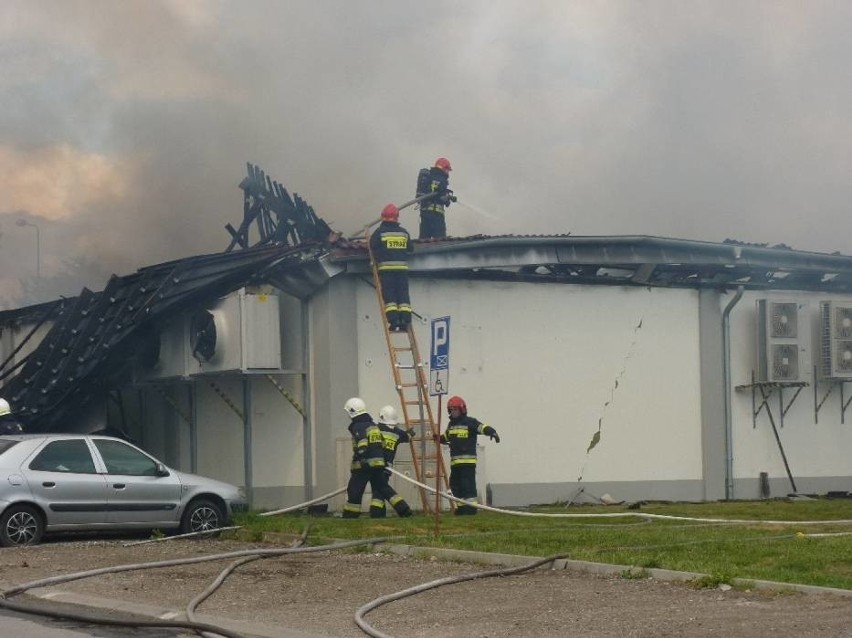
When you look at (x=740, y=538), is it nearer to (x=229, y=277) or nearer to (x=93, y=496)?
(x=93, y=496)

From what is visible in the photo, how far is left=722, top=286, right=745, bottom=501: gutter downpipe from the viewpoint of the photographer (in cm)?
2295

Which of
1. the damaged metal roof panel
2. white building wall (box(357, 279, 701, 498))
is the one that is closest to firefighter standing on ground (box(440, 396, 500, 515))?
white building wall (box(357, 279, 701, 498))

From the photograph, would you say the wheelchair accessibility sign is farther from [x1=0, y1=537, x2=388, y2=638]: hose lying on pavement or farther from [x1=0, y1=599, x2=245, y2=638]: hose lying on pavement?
[x1=0, y1=599, x2=245, y2=638]: hose lying on pavement

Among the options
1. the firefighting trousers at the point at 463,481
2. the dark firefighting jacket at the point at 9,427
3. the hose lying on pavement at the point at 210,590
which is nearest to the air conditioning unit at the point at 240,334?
the dark firefighting jacket at the point at 9,427

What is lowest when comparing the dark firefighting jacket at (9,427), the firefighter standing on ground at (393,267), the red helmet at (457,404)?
the dark firefighting jacket at (9,427)

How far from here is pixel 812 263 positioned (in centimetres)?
2323

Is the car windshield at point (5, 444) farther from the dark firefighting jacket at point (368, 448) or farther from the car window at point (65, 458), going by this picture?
the dark firefighting jacket at point (368, 448)

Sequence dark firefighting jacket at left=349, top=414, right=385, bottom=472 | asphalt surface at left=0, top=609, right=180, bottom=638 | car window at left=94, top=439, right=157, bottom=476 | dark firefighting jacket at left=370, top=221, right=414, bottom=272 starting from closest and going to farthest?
asphalt surface at left=0, top=609, right=180, bottom=638
car window at left=94, top=439, right=157, bottom=476
dark firefighting jacket at left=349, top=414, right=385, bottom=472
dark firefighting jacket at left=370, top=221, right=414, bottom=272

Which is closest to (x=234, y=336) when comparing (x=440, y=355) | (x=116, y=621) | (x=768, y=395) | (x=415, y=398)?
(x=415, y=398)

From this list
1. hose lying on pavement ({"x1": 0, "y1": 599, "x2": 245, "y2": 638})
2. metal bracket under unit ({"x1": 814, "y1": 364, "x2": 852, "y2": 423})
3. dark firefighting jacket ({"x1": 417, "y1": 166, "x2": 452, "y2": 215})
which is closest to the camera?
hose lying on pavement ({"x1": 0, "y1": 599, "x2": 245, "y2": 638})

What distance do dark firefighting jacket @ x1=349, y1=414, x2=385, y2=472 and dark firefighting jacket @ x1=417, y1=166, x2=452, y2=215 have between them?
5325 millimetres

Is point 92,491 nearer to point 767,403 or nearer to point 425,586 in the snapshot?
point 425,586

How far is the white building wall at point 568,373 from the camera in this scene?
21.2 meters

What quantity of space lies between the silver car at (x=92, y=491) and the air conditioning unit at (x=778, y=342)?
393 inches
